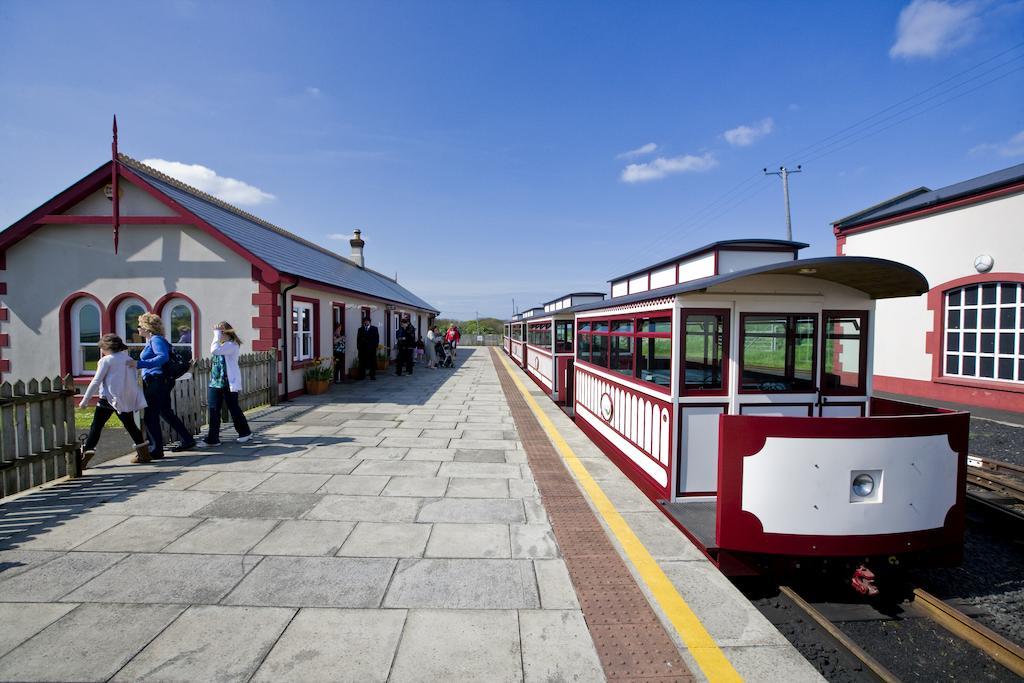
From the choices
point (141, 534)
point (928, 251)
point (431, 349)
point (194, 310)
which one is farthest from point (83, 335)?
point (928, 251)

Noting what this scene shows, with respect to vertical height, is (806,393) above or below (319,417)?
above

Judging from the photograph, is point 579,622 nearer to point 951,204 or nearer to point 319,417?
point 319,417

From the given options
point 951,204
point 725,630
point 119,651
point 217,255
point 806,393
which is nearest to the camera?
point 119,651

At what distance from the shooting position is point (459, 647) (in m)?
2.52

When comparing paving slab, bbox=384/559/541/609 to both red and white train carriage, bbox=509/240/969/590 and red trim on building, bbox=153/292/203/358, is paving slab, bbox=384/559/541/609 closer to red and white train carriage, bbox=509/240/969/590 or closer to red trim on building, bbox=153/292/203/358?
red and white train carriage, bbox=509/240/969/590

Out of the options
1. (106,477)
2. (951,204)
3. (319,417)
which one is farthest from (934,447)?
(951,204)

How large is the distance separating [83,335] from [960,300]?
21512 millimetres

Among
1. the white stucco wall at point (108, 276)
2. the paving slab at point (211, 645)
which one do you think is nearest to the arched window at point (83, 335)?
the white stucco wall at point (108, 276)

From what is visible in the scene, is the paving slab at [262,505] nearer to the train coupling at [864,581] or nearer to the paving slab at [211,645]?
the paving slab at [211,645]

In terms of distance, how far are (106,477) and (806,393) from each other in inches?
304

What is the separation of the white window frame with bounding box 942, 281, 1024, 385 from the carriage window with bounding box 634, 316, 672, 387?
994cm

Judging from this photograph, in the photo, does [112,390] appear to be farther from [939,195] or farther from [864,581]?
[939,195]

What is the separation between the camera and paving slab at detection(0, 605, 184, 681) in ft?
7.54

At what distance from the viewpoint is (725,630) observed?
2725 millimetres
